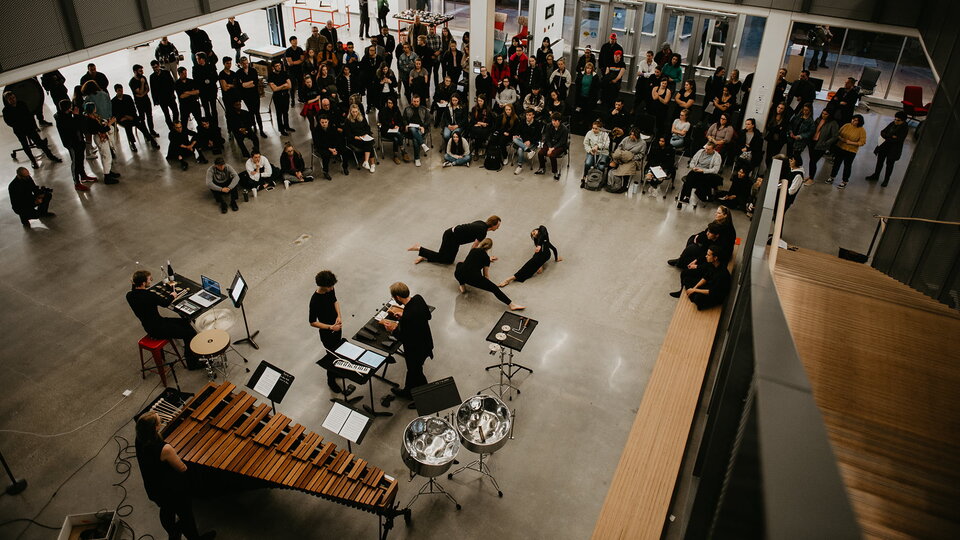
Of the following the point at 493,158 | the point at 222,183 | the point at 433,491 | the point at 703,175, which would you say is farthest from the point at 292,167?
the point at 703,175

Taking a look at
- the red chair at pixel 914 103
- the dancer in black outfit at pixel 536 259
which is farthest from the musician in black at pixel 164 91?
the red chair at pixel 914 103

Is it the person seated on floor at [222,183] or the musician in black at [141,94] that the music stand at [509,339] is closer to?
the person seated on floor at [222,183]

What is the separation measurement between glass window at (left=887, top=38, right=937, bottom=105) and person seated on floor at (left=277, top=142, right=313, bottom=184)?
52.9ft

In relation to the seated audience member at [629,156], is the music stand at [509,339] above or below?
below

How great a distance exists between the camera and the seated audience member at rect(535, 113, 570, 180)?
1300 cm

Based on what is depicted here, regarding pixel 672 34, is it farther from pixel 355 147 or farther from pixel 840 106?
pixel 355 147

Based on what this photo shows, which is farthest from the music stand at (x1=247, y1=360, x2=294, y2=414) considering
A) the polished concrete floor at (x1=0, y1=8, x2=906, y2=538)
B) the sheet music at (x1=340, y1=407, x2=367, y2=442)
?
the polished concrete floor at (x1=0, y1=8, x2=906, y2=538)

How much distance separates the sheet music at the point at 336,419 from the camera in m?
6.14

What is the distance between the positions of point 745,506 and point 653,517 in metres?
4.96

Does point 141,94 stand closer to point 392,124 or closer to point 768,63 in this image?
point 392,124

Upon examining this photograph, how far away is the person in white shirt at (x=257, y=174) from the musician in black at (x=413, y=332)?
5833mm

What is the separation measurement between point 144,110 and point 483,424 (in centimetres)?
1111

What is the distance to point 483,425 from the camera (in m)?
6.43

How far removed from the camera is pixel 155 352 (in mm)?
7594
